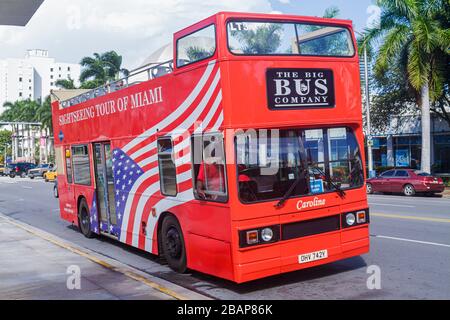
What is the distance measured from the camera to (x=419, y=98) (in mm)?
26625

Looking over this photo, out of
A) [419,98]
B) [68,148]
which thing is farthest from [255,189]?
[419,98]

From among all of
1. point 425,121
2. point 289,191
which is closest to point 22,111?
point 425,121

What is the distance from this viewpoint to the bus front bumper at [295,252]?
271 inches

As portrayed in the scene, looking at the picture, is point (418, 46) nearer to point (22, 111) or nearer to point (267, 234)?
point (267, 234)

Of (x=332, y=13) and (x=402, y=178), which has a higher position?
(x=332, y=13)

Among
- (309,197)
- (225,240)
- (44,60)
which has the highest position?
(44,60)

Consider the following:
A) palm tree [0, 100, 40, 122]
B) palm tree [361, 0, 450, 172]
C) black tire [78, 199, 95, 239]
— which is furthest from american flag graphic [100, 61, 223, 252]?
palm tree [0, 100, 40, 122]

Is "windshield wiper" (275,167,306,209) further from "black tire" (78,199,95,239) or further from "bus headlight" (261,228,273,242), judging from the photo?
"black tire" (78,199,95,239)

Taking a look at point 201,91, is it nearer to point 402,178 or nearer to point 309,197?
point 309,197

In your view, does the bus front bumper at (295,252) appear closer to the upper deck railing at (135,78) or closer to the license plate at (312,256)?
the license plate at (312,256)

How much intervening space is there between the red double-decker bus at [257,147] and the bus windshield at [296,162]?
2 centimetres

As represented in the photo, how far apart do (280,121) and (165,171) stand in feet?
7.97
